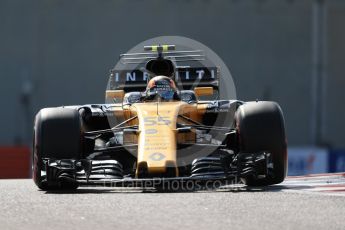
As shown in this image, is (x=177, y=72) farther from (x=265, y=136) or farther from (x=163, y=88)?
(x=265, y=136)

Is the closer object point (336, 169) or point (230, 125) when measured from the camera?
point (230, 125)

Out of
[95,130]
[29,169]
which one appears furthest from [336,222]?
[29,169]

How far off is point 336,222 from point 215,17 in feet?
110

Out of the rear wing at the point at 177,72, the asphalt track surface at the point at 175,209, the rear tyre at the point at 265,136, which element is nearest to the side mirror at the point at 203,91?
the rear wing at the point at 177,72

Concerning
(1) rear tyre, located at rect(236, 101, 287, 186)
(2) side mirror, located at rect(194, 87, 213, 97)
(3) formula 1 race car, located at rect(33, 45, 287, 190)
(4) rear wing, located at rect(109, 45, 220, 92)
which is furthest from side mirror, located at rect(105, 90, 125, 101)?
(1) rear tyre, located at rect(236, 101, 287, 186)

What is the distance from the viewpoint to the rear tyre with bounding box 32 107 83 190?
1190 centimetres

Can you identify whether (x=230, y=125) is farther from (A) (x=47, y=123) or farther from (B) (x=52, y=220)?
(B) (x=52, y=220)

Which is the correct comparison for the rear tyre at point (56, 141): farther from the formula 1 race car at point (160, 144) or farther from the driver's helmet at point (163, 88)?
the driver's helmet at point (163, 88)

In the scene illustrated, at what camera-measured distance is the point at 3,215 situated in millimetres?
9211

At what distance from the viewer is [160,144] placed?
38.4 feet

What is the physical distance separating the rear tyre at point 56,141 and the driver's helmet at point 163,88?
1441 millimetres

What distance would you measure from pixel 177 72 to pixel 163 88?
1732 millimetres

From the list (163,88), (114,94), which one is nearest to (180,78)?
(114,94)

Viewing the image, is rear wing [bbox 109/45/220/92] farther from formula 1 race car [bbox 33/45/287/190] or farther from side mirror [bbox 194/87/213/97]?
formula 1 race car [bbox 33/45/287/190]
